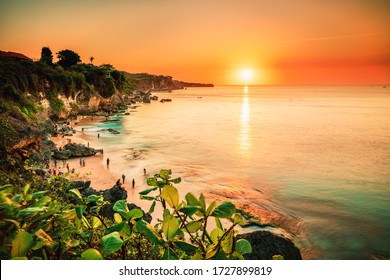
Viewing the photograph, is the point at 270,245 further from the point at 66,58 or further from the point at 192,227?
the point at 66,58

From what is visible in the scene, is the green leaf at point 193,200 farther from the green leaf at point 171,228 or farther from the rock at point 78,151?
the rock at point 78,151

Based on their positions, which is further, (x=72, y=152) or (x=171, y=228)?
(x=72, y=152)

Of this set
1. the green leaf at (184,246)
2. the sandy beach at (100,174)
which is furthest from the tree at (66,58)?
the green leaf at (184,246)

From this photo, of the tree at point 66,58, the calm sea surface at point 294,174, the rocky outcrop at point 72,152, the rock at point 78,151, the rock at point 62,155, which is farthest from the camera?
the tree at point 66,58

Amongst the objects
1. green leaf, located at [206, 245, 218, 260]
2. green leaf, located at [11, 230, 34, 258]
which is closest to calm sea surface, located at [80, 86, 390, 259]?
green leaf, located at [206, 245, 218, 260]

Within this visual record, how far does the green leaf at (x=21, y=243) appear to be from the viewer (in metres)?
0.97

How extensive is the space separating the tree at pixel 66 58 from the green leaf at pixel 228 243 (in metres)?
47.1

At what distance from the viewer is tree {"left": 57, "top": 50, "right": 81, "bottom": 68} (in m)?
42.2

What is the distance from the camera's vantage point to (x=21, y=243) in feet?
3.18

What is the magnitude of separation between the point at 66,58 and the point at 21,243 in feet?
158

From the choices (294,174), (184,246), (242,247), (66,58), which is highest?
(66,58)

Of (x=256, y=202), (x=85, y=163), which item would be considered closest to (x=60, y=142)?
(x=85, y=163)

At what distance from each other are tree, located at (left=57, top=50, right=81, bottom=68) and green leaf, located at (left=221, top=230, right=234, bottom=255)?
47094mm

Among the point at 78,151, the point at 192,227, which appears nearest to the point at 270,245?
the point at 192,227
